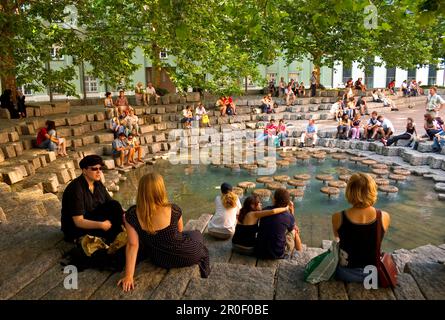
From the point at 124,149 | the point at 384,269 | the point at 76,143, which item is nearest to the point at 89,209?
the point at 384,269

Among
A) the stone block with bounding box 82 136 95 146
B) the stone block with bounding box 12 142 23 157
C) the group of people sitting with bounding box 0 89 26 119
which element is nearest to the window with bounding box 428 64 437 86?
the stone block with bounding box 82 136 95 146

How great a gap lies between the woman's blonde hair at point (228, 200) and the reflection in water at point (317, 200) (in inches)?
74.5

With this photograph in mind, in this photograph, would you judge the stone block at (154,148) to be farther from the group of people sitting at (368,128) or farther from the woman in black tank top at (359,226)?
the woman in black tank top at (359,226)

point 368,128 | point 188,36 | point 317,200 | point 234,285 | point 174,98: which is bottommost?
point 317,200

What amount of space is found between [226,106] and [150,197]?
58.8 ft

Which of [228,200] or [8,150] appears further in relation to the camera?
[8,150]

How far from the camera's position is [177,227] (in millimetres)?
4254

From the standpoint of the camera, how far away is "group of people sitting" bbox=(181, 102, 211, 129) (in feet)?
61.6

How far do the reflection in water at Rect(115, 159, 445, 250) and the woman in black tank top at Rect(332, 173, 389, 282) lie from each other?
342cm

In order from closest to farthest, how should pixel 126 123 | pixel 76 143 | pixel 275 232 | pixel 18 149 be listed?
1. pixel 275 232
2. pixel 18 149
3. pixel 76 143
4. pixel 126 123

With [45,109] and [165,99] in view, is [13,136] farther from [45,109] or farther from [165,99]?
[165,99]

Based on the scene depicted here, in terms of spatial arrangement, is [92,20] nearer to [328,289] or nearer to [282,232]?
[282,232]

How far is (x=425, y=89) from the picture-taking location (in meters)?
33.1
